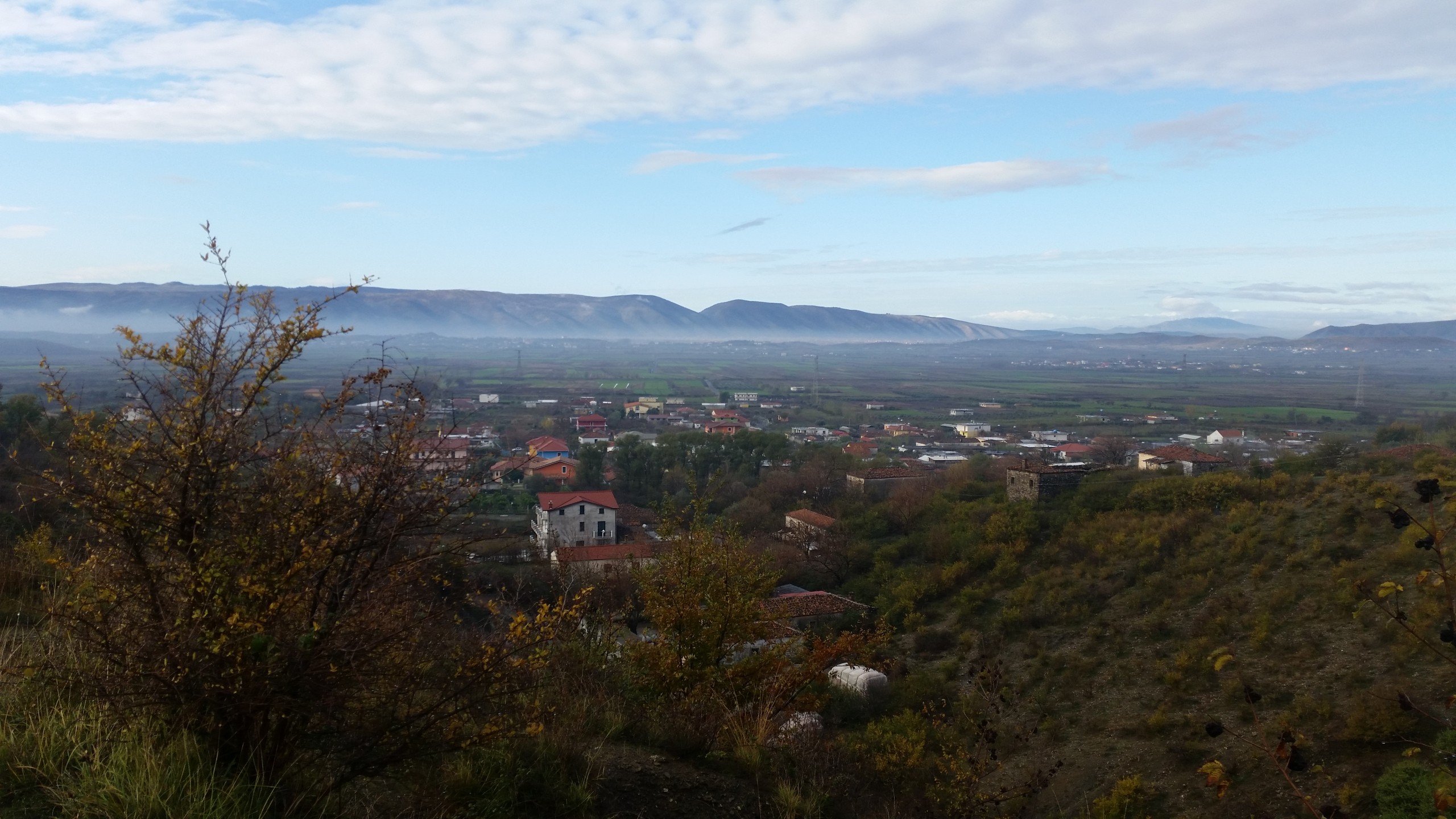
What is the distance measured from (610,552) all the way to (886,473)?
13746mm

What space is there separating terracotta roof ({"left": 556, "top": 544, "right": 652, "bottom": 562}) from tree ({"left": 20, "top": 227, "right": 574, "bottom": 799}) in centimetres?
1318

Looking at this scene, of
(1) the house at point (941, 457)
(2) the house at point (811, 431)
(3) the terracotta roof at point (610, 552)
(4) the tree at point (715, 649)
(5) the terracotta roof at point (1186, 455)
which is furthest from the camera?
(2) the house at point (811, 431)

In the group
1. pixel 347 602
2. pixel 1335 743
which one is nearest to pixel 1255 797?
pixel 1335 743

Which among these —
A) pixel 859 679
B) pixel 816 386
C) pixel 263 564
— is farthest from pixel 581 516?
pixel 816 386

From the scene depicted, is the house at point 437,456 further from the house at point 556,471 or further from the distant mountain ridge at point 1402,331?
the distant mountain ridge at point 1402,331

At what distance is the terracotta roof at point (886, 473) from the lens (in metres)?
31.9

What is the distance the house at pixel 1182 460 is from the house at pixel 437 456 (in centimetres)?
2677

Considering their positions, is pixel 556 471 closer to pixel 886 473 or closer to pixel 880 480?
pixel 880 480

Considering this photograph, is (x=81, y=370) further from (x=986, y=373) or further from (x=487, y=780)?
(x=986, y=373)

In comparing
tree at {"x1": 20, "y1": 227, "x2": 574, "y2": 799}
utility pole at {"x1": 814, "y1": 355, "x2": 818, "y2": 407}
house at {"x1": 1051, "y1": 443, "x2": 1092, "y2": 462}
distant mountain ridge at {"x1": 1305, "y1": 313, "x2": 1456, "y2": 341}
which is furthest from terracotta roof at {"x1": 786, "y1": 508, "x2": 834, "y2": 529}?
distant mountain ridge at {"x1": 1305, "y1": 313, "x2": 1456, "y2": 341}

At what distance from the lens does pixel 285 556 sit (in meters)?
3.36

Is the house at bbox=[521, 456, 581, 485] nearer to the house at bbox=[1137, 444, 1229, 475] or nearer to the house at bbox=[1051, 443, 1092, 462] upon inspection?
the house at bbox=[1051, 443, 1092, 462]

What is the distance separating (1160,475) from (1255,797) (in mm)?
18196

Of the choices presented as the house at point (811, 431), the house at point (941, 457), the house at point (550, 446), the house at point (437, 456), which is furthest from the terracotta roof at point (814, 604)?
the house at point (811, 431)
